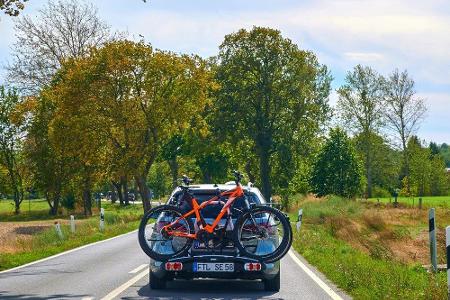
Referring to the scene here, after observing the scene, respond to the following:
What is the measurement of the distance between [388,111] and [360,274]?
73.0 m

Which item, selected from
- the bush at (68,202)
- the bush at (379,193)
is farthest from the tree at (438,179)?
the bush at (68,202)

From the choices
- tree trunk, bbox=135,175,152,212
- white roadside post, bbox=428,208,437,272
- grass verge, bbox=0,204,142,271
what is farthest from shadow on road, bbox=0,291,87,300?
tree trunk, bbox=135,175,152,212

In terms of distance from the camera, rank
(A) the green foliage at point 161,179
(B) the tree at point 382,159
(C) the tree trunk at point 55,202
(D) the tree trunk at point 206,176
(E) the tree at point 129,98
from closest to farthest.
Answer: (E) the tree at point 129,98, (C) the tree trunk at point 55,202, (D) the tree trunk at point 206,176, (B) the tree at point 382,159, (A) the green foliage at point 161,179

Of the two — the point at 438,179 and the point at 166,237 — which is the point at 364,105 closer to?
the point at 438,179

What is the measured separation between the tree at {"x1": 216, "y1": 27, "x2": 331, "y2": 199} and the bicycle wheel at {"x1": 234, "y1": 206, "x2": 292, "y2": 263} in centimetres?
4867

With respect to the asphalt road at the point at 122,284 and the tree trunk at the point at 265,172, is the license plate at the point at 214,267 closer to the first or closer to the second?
the asphalt road at the point at 122,284

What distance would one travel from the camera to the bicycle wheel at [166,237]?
11875mm

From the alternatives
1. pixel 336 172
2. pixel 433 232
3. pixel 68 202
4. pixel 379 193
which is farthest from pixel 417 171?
pixel 433 232

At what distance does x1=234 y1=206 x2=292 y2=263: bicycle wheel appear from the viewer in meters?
11.8

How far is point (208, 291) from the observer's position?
12352mm

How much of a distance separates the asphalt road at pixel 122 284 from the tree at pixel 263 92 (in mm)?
42556

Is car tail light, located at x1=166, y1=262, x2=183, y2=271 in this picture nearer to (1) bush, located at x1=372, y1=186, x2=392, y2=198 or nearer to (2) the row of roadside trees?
(2) the row of roadside trees

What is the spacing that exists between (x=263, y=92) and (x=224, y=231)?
163 ft

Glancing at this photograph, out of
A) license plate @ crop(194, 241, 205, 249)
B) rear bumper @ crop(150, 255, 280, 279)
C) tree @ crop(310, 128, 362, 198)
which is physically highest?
tree @ crop(310, 128, 362, 198)
